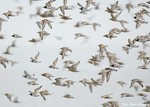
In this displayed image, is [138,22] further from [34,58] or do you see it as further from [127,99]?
[34,58]

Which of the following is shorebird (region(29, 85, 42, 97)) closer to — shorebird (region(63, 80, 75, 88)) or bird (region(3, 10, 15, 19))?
shorebird (region(63, 80, 75, 88))

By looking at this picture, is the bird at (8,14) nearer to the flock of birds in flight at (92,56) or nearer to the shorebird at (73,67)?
the flock of birds in flight at (92,56)

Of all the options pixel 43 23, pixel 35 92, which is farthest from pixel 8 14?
Result: pixel 35 92

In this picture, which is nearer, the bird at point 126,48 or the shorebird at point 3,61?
the shorebird at point 3,61

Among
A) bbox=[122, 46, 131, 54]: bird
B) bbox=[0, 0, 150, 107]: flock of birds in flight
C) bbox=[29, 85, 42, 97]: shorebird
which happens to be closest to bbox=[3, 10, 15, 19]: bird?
bbox=[0, 0, 150, 107]: flock of birds in flight

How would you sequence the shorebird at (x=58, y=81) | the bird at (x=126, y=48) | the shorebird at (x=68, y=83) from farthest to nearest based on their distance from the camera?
the bird at (x=126, y=48) < the shorebird at (x=68, y=83) < the shorebird at (x=58, y=81)

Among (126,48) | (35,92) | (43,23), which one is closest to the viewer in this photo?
(43,23)

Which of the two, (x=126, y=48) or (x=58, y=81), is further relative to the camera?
(x=126, y=48)

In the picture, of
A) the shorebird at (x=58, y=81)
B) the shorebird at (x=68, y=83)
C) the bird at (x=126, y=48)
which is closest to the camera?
the shorebird at (x=58, y=81)

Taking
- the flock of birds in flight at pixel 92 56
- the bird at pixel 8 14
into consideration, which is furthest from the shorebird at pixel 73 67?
the bird at pixel 8 14

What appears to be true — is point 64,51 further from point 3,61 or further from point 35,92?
point 3,61

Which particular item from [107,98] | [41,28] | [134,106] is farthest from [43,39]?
[134,106]
